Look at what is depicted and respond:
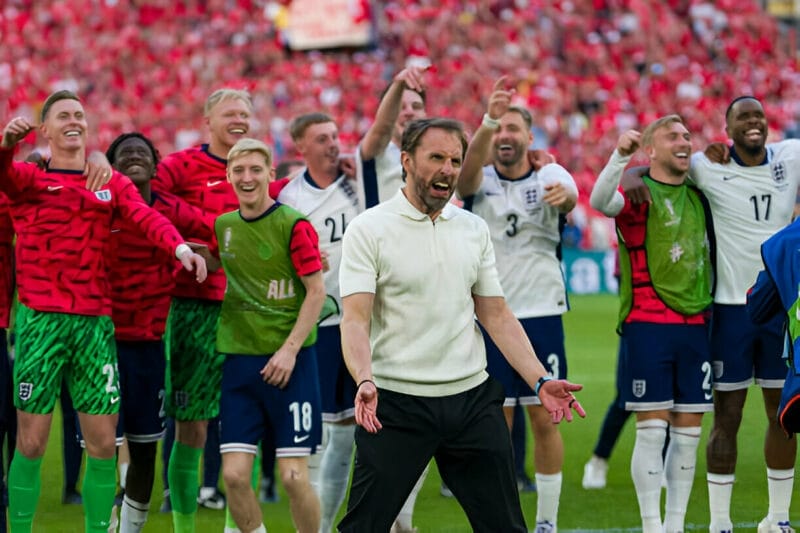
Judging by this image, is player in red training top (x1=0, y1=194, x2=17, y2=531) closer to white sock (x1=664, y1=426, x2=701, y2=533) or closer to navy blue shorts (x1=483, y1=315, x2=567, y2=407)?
navy blue shorts (x1=483, y1=315, x2=567, y2=407)

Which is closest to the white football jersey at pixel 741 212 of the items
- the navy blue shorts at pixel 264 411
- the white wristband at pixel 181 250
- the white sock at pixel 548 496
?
the white sock at pixel 548 496

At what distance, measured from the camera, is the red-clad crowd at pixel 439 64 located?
27.2 meters

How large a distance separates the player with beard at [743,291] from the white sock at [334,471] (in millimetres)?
2037

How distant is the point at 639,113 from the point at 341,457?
22735 millimetres

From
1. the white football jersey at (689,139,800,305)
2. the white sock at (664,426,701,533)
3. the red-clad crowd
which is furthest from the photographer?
the red-clad crowd

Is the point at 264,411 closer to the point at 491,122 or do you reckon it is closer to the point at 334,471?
the point at 334,471

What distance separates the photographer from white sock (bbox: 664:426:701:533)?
24.3 feet

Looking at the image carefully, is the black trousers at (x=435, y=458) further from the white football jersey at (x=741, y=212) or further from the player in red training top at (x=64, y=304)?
the white football jersey at (x=741, y=212)

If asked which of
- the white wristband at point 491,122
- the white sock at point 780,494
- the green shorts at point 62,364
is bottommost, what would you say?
the white sock at point 780,494

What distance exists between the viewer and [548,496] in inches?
291

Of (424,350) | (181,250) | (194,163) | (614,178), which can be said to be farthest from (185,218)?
(424,350)

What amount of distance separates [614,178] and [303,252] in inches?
71.6

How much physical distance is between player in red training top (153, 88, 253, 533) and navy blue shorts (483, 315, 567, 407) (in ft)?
5.08

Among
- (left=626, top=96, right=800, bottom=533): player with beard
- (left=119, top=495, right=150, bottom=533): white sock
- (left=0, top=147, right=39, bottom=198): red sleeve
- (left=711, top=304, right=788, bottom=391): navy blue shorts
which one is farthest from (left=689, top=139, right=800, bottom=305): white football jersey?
(left=0, top=147, right=39, bottom=198): red sleeve
